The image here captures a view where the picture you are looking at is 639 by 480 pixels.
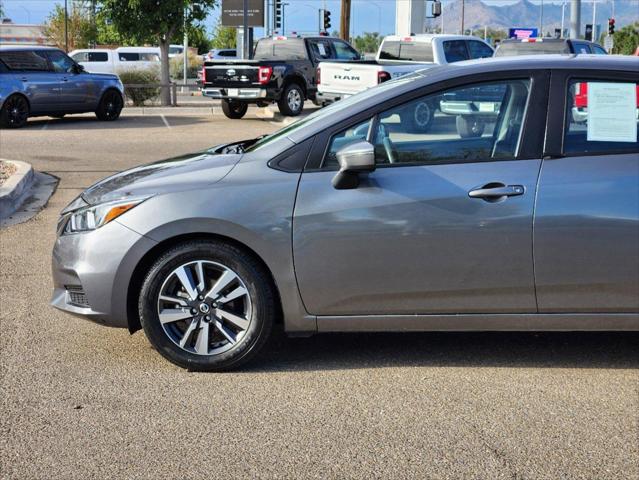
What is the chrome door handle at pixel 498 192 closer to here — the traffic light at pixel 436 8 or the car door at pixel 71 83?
the car door at pixel 71 83

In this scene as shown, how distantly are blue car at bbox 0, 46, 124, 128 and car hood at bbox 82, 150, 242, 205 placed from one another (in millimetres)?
15879

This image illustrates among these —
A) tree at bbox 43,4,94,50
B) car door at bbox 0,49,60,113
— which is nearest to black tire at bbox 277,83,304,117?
car door at bbox 0,49,60,113

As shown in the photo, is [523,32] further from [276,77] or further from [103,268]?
[103,268]

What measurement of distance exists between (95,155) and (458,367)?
469 inches

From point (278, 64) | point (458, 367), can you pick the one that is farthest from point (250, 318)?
point (278, 64)

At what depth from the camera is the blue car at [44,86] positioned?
67.9 ft

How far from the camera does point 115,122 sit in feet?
76.8

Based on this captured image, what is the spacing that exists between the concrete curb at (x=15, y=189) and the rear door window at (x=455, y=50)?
10.7 m

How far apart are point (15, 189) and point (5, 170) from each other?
193 centimetres

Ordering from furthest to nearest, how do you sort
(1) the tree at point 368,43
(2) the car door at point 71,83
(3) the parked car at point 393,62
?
(1) the tree at point 368,43 → (2) the car door at point 71,83 → (3) the parked car at point 393,62

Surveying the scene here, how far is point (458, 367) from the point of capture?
5477mm

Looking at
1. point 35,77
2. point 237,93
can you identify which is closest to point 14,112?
point 35,77

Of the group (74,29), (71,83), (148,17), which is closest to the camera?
(71,83)

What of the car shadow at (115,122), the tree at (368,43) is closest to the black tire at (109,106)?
the car shadow at (115,122)
